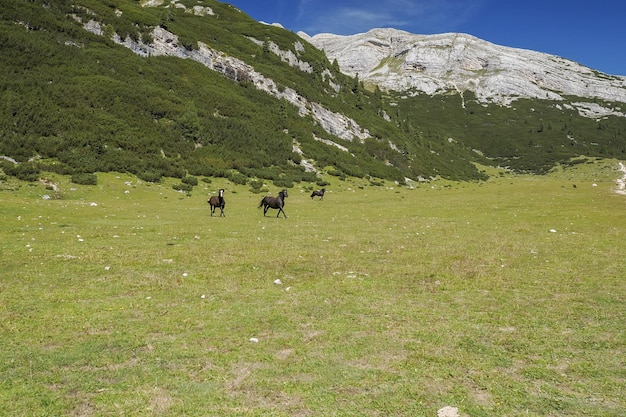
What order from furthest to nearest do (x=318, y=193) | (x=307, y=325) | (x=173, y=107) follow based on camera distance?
(x=173, y=107), (x=318, y=193), (x=307, y=325)

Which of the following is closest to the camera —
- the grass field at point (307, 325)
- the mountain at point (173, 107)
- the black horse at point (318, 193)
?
the grass field at point (307, 325)

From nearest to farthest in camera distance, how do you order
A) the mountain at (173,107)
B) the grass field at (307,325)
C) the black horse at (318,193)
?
the grass field at (307,325) < the mountain at (173,107) < the black horse at (318,193)

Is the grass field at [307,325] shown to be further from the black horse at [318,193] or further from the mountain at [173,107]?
the mountain at [173,107]

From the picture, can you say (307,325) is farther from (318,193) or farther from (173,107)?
(173,107)

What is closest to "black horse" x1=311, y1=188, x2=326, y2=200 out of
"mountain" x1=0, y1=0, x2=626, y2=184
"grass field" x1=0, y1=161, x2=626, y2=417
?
"mountain" x1=0, y1=0, x2=626, y2=184

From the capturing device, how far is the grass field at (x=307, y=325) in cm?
714

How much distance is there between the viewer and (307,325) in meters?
10.5

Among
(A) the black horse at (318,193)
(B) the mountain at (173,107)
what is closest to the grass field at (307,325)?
(A) the black horse at (318,193)

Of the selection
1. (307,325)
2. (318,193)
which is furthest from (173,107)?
(307,325)

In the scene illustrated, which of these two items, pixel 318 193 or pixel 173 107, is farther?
pixel 173 107

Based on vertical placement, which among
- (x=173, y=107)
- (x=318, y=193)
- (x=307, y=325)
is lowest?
(x=307, y=325)

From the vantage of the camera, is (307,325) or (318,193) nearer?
(307,325)

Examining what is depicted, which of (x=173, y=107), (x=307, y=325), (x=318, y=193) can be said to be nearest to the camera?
(x=307, y=325)

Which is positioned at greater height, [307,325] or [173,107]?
[173,107]
